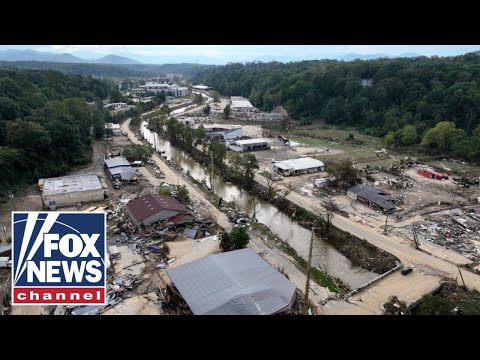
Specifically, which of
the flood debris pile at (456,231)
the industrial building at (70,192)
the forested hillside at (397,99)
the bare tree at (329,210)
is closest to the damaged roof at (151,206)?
the industrial building at (70,192)

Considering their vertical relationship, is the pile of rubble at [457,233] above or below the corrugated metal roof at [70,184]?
below

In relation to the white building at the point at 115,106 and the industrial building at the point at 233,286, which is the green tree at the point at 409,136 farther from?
the white building at the point at 115,106

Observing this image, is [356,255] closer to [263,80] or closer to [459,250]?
[459,250]

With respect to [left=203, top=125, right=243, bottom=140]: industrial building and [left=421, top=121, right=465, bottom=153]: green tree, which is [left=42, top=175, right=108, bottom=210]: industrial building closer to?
[left=203, top=125, right=243, bottom=140]: industrial building

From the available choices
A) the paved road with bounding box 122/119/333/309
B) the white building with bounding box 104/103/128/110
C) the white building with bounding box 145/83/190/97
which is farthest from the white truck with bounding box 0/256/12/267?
the white building with bounding box 145/83/190/97

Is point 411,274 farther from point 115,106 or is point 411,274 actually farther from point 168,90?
point 168,90

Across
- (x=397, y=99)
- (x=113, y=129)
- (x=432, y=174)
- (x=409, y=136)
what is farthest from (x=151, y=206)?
(x=397, y=99)
